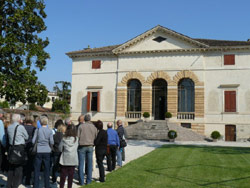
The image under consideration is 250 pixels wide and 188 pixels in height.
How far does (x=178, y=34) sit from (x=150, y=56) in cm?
374

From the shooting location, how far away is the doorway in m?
25.5

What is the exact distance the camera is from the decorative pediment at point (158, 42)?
88.9ft

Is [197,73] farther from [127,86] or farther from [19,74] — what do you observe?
[19,74]

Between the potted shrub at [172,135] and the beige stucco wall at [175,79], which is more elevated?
the beige stucco wall at [175,79]

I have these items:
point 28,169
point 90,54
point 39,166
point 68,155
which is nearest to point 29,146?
point 28,169

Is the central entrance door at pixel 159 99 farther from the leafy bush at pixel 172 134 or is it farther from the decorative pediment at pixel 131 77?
the leafy bush at pixel 172 134

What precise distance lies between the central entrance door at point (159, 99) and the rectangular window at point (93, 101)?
6.36 m

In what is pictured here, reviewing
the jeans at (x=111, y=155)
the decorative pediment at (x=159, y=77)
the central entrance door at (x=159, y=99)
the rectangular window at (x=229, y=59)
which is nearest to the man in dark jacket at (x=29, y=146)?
the jeans at (x=111, y=155)

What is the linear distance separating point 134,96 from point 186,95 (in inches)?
225

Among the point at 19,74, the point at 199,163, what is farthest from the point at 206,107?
the point at 19,74

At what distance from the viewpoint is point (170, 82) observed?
27422 mm

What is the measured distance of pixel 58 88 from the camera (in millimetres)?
52875

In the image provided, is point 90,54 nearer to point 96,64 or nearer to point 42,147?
point 96,64

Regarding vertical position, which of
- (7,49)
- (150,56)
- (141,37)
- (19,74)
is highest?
(141,37)
